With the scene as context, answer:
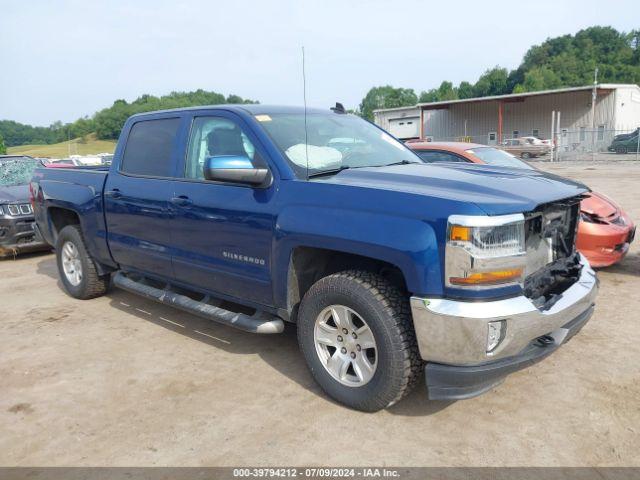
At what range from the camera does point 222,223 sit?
3725 millimetres

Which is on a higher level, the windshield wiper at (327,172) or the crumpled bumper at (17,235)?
the windshield wiper at (327,172)

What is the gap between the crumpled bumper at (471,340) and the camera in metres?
2.68

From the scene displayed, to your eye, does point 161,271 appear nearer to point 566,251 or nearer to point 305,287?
point 305,287

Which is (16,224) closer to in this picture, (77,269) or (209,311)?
(77,269)

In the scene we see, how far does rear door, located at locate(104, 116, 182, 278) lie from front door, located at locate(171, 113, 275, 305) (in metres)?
0.18

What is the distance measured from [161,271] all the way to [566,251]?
3.14 m

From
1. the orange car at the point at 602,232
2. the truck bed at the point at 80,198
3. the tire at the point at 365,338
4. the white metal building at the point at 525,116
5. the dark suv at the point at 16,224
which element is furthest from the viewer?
the white metal building at the point at 525,116

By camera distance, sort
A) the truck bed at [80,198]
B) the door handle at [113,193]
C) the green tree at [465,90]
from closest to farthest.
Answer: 1. the door handle at [113,193]
2. the truck bed at [80,198]
3. the green tree at [465,90]

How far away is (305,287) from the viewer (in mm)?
3520

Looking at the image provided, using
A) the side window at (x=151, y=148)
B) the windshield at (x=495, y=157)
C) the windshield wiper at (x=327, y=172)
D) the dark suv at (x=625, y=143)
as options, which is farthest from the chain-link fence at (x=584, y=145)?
the windshield wiper at (x=327, y=172)

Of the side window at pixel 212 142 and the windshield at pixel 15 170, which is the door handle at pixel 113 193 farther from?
the windshield at pixel 15 170

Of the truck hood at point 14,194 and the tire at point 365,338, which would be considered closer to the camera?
the tire at point 365,338

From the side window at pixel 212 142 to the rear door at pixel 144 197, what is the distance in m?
0.19

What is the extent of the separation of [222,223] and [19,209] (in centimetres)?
588
